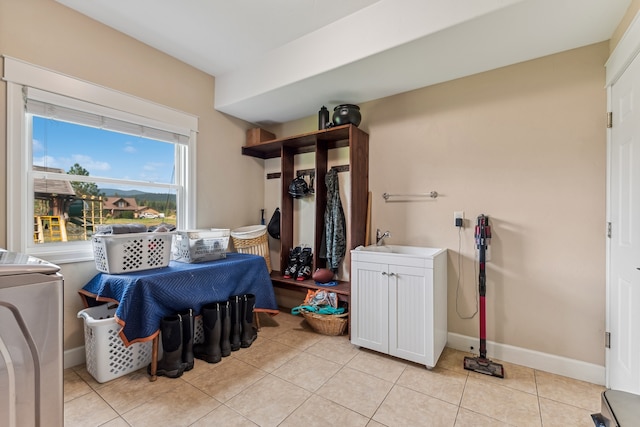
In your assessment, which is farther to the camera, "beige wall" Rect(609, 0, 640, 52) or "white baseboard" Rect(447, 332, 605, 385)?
"white baseboard" Rect(447, 332, 605, 385)

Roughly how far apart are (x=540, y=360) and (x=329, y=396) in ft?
5.41

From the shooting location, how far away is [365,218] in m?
2.92

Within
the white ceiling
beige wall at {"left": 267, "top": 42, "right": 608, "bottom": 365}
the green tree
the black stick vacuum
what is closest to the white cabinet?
the black stick vacuum

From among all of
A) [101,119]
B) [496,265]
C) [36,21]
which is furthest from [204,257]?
[496,265]

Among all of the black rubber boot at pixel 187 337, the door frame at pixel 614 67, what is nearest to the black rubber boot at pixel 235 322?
the black rubber boot at pixel 187 337

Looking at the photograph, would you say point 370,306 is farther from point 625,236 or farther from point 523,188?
point 625,236

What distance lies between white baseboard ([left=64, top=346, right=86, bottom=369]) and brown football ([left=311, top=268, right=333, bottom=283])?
198 cm

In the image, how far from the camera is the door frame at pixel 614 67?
4.95 ft

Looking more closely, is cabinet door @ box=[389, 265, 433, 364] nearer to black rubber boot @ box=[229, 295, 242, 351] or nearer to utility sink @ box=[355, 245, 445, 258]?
utility sink @ box=[355, 245, 445, 258]

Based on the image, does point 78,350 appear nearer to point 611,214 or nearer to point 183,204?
point 183,204

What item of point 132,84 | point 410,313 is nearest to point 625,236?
point 410,313

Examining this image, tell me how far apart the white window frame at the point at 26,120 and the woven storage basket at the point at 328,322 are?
1950 millimetres

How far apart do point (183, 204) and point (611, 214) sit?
354 cm

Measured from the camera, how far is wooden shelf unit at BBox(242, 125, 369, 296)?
8.98ft
